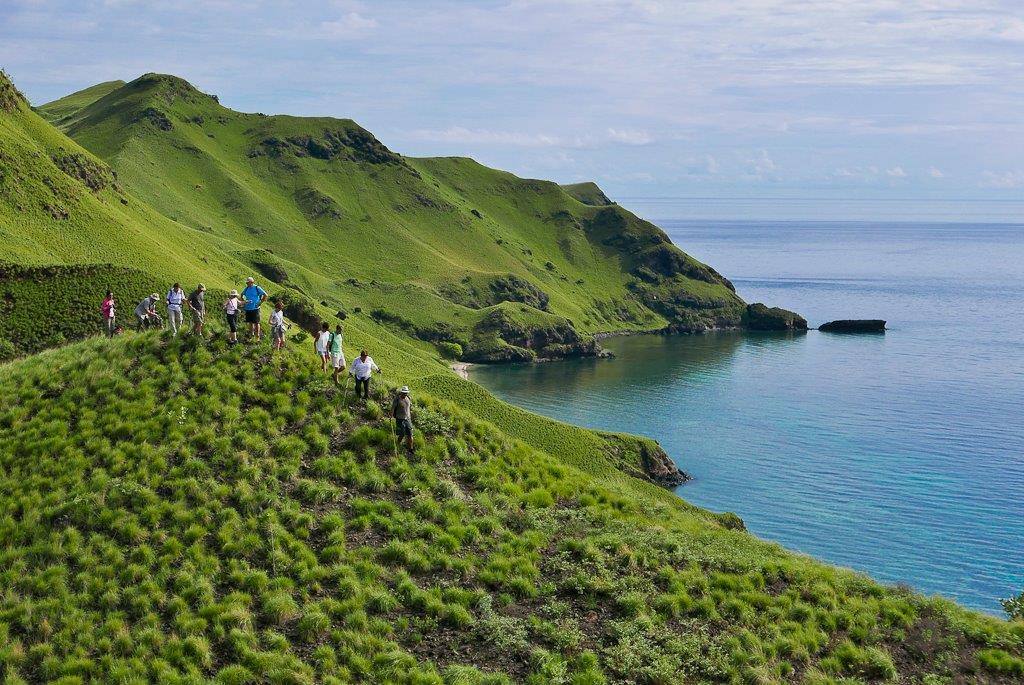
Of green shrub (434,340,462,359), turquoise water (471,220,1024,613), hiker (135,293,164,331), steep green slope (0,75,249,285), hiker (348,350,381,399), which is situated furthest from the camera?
green shrub (434,340,462,359)

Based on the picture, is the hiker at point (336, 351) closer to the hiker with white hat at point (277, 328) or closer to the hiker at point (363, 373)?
the hiker at point (363, 373)

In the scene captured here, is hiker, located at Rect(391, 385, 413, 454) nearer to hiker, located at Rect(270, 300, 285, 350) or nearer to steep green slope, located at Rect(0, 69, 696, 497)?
hiker, located at Rect(270, 300, 285, 350)

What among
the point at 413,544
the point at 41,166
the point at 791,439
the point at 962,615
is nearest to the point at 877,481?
the point at 791,439

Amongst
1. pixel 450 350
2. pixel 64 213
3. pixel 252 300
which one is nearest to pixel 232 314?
pixel 252 300

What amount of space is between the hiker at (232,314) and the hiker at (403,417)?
9236mm

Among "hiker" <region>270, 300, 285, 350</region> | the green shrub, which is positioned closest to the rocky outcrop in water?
"hiker" <region>270, 300, 285, 350</region>

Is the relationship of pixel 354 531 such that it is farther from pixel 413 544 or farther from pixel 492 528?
pixel 492 528

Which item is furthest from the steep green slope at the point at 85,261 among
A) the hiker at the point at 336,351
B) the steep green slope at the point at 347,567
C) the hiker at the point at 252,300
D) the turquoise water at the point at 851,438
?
the turquoise water at the point at 851,438

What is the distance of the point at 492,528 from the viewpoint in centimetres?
2975

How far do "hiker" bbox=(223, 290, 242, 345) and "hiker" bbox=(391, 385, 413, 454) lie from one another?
364 inches

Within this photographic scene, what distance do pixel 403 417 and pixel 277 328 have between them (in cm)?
837

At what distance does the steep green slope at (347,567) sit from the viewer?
22.6m

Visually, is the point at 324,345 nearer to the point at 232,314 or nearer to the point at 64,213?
the point at 232,314

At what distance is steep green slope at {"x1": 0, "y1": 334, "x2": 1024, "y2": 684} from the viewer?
22578 mm
